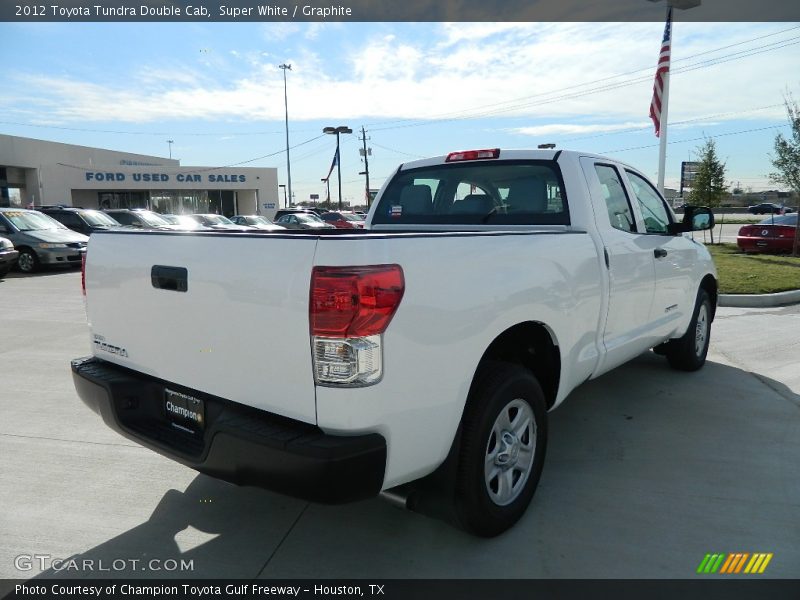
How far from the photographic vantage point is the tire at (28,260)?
46.0ft

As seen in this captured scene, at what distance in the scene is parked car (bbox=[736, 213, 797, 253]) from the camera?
17.2m

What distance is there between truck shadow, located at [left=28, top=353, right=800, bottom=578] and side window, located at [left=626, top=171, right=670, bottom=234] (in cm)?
160

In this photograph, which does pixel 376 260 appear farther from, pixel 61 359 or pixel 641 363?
pixel 61 359

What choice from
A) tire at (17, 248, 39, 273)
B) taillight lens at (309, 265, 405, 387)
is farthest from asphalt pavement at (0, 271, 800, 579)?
tire at (17, 248, 39, 273)

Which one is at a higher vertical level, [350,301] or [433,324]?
[350,301]

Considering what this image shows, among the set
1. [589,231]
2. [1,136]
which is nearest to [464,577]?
[589,231]

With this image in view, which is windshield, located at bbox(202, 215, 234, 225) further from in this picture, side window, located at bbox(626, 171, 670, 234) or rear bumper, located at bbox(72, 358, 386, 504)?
rear bumper, located at bbox(72, 358, 386, 504)

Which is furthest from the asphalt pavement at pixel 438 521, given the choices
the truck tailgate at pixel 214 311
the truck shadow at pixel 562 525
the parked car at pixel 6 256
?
the parked car at pixel 6 256

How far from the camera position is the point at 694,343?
5.27 metres

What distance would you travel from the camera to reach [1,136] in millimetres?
35219

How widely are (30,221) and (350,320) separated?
52.4ft

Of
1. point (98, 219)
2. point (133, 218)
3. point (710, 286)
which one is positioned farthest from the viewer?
point (133, 218)

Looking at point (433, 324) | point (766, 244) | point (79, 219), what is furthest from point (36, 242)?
point (766, 244)

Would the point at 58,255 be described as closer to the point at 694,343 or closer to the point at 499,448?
the point at 694,343
